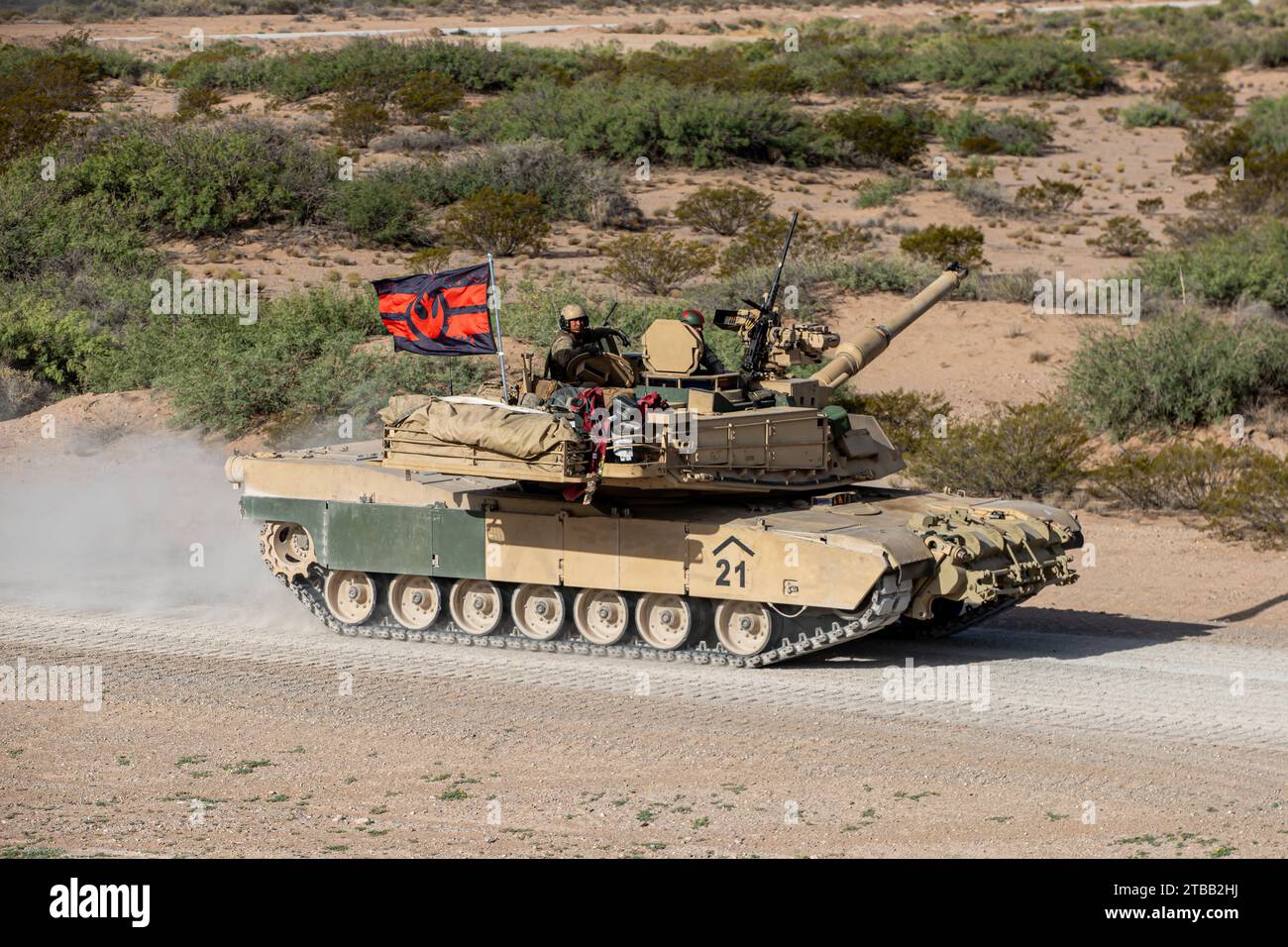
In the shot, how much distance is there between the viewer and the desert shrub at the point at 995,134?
171 feet

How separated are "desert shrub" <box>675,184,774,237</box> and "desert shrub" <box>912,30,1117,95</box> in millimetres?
24042

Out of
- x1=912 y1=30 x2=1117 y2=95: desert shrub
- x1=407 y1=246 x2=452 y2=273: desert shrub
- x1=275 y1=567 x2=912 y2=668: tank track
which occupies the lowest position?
x1=275 y1=567 x2=912 y2=668: tank track

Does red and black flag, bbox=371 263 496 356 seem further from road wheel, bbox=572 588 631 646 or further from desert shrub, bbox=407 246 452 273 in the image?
desert shrub, bbox=407 246 452 273

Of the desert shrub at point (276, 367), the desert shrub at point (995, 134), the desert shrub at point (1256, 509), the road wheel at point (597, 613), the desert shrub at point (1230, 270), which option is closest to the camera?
the road wheel at point (597, 613)

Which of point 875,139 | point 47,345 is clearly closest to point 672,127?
point 875,139

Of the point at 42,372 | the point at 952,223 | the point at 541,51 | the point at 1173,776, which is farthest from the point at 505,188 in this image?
the point at 1173,776

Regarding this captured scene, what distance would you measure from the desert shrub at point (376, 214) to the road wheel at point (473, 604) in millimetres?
22662

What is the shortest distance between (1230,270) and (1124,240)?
7216 mm

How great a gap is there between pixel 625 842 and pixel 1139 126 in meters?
50.2

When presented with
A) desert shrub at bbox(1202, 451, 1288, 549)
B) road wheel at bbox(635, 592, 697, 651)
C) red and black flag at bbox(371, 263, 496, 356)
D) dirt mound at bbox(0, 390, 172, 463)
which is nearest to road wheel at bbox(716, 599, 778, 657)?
road wheel at bbox(635, 592, 697, 651)

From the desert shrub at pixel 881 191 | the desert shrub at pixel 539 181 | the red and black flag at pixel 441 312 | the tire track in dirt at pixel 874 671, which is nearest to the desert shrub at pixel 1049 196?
the desert shrub at pixel 881 191

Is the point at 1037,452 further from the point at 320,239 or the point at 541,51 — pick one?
the point at 541,51

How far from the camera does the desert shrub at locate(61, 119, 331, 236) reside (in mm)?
40094

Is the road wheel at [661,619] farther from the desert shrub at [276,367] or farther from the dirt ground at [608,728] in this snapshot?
the desert shrub at [276,367]
